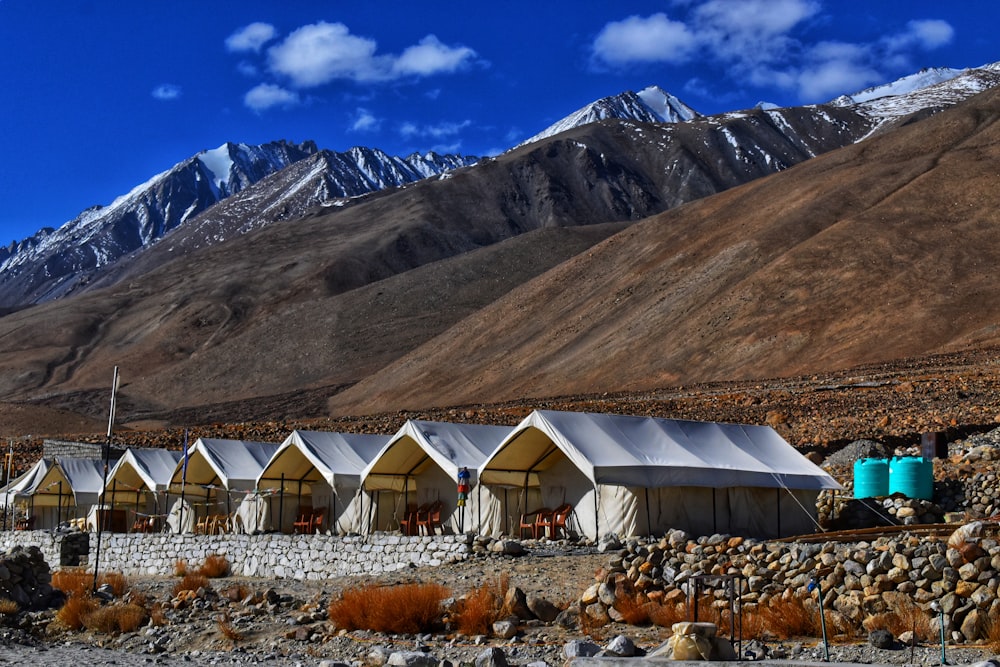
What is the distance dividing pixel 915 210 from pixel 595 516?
64400mm

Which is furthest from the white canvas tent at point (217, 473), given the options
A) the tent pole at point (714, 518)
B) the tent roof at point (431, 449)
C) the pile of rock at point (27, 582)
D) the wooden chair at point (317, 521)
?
A: the tent pole at point (714, 518)

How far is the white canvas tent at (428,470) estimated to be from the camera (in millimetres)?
24406

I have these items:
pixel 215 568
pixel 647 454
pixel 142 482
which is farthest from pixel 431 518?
pixel 142 482

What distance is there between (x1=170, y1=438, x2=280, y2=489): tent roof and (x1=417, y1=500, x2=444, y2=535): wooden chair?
5810mm

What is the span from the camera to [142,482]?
110ft

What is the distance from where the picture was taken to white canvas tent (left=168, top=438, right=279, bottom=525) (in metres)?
29.6

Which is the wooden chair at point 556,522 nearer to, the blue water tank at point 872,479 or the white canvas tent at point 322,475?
the white canvas tent at point 322,475

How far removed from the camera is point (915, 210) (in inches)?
3135

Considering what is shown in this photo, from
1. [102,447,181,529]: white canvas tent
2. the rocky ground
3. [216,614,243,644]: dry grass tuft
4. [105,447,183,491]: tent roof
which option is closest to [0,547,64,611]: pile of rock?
the rocky ground

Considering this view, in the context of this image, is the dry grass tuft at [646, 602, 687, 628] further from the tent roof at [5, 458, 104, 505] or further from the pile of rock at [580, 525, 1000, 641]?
the tent roof at [5, 458, 104, 505]

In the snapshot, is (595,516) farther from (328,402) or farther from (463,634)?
(328,402)

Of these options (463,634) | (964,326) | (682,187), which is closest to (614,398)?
(964,326)

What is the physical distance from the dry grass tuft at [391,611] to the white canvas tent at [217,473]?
14.3 meters

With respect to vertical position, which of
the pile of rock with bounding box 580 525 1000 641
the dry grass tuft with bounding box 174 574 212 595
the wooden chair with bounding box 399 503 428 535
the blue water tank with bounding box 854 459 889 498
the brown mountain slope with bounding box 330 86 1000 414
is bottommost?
the dry grass tuft with bounding box 174 574 212 595
